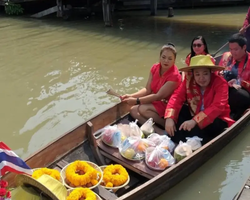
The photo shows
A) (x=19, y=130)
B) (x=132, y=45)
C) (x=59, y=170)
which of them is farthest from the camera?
(x=132, y=45)

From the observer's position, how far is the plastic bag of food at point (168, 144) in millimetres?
3926

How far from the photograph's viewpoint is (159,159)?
3.72 meters

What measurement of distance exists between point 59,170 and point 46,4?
15.9 m

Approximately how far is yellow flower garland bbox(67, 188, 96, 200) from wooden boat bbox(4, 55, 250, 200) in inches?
10.8

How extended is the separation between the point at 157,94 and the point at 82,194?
196 cm

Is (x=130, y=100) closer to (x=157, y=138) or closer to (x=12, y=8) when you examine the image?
(x=157, y=138)

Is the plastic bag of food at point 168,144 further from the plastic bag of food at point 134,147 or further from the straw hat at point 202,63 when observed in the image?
the straw hat at point 202,63

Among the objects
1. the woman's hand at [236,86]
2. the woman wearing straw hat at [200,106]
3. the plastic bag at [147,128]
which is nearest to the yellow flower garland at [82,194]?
the plastic bag at [147,128]

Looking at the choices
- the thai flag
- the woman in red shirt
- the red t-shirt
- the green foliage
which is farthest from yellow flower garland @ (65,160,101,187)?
the green foliage

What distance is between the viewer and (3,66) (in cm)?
862

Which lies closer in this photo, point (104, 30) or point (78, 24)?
point (104, 30)

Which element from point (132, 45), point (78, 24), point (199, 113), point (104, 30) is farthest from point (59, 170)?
point (78, 24)

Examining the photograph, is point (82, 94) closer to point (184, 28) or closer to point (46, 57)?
point (46, 57)

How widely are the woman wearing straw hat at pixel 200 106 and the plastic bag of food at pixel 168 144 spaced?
0.21 metres
